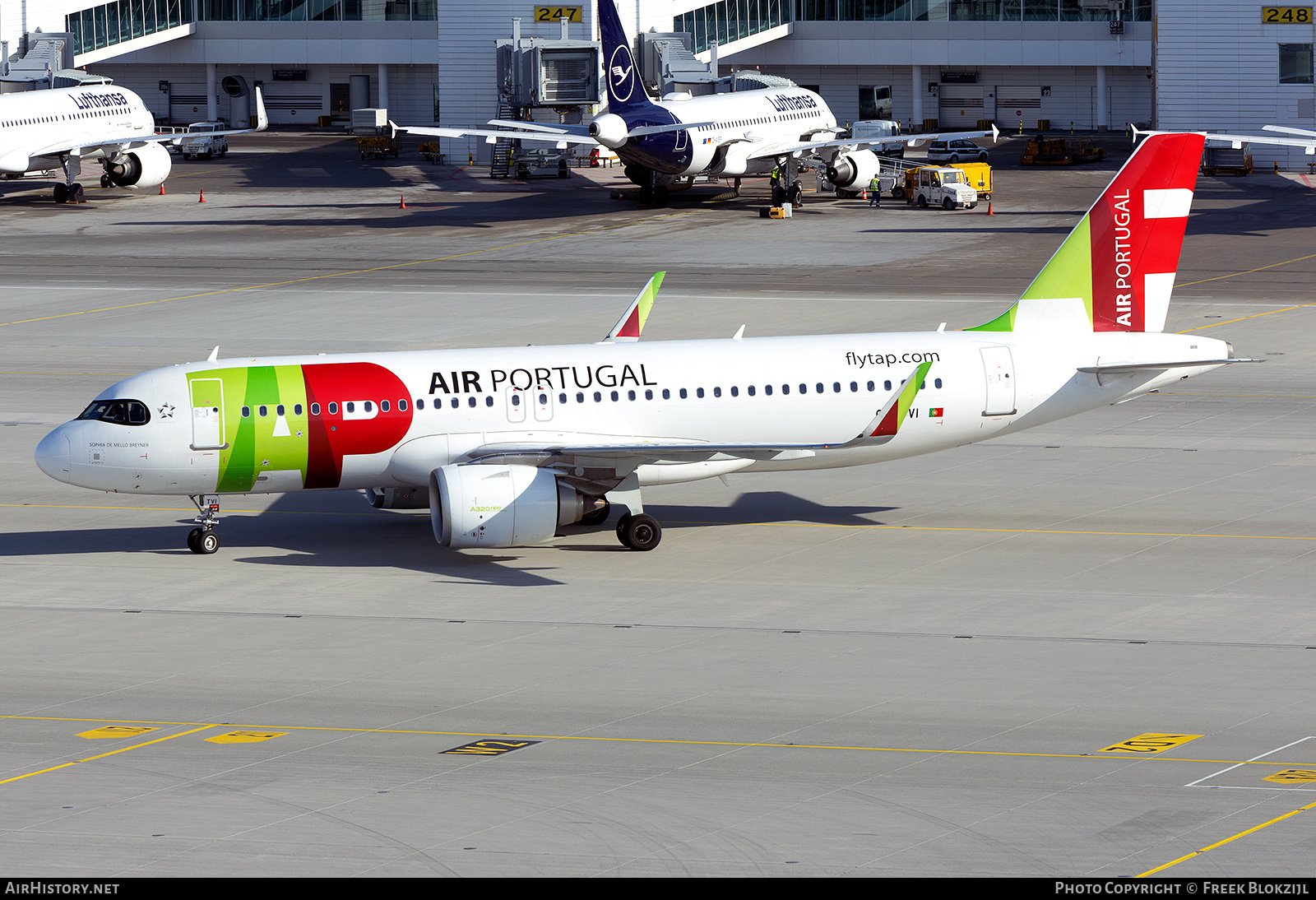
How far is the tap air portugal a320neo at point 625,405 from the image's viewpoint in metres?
33.7

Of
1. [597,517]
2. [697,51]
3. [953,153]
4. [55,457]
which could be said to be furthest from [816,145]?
[55,457]

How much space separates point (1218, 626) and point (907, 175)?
2946 inches

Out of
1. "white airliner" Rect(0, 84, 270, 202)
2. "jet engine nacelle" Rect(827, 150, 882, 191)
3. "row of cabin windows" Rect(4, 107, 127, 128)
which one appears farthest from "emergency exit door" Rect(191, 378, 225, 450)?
"row of cabin windows" Rect(4, 107, 127, 128)

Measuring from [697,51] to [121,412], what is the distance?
106 m

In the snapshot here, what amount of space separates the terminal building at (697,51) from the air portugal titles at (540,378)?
90.2 meters

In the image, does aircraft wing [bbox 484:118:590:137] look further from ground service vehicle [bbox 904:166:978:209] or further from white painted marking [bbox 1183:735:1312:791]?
white painted marking [bbox 1183:735:1312:791]

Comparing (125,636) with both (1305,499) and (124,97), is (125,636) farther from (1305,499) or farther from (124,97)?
(124,97)

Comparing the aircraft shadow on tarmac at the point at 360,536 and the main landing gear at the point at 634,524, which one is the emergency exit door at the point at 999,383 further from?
the main landing gear at the point at 634,524

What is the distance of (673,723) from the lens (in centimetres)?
2438

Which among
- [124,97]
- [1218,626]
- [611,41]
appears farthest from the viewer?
[124,97]

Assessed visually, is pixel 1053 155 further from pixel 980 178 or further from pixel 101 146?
pixel 101 146

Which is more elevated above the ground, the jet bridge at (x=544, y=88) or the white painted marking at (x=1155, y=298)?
the jet bridge at (x=544, y=88)

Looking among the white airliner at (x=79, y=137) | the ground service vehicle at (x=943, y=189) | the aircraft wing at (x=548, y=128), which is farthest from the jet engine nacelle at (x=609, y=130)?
the white airliner at (x=79, y=137)

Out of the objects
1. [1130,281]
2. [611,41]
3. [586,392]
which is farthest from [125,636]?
[611,41]
